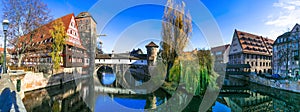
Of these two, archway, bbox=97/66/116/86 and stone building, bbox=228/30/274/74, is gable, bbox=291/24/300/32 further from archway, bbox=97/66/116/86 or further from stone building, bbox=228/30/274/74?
archway, bbox=97/66/116/86

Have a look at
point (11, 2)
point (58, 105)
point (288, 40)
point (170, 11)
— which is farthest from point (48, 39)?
point (288, 40)

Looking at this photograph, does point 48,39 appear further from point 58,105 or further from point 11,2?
point 58,105

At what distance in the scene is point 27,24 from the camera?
1489cm

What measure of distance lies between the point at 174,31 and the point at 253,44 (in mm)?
25453

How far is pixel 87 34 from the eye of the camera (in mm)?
24078

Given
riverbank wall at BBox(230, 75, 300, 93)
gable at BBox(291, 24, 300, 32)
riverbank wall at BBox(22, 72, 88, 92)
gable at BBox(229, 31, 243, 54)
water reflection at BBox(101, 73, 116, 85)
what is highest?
gable at BBox(291, 24, 300, 32)

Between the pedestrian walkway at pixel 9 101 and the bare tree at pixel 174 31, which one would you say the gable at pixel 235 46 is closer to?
the bare tree at pixel 174 31

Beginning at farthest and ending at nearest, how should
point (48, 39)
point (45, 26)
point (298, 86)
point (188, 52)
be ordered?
point (48, 39) < point (45, 26) < point (298, 86) < point (188, 52)

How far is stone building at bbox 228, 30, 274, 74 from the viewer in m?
28.7

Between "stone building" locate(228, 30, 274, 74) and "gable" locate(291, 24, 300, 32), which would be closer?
"gable" locate(291, 24, 300, 32)

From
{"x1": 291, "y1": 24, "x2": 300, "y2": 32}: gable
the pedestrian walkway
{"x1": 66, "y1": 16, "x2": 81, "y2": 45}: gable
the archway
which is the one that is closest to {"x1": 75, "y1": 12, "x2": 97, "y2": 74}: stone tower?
{"x1": 66, "y1": 16, "x2": 81, "y2": 45}: gable

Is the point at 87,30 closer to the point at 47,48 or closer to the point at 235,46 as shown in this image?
the point at 47,48

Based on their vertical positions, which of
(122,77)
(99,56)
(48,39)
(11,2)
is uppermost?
(11,2)

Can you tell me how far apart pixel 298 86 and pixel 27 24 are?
24.1m
